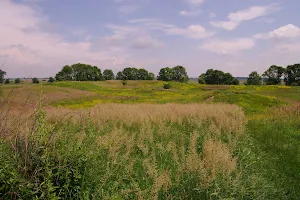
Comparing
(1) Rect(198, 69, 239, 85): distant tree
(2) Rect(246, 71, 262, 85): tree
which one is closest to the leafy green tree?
(1) Rect(198, 69, 239, 85): distant tree

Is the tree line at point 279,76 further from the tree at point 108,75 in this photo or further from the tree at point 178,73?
the tree at point 108,75

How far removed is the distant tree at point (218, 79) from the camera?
97.8 m

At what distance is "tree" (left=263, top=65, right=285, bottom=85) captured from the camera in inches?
3667

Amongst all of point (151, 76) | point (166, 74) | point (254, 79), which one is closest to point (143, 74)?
point (151, 76)

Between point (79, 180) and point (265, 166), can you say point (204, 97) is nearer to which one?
point (265, 166)

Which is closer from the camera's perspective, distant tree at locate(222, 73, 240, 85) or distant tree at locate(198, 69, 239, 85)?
distant tree at locate(222, 73, 240, 85)

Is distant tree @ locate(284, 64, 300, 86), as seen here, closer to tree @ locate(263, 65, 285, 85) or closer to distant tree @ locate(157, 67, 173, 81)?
Answer: tree @ locate(263, 65, 285, 85)

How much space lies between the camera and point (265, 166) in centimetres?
823

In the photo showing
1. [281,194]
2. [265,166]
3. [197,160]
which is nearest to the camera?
[197,160]

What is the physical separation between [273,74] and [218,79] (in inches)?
765

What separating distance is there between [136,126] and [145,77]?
113 meters

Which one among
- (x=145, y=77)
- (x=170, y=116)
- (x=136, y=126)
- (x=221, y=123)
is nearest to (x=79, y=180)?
(x=136, y=126)

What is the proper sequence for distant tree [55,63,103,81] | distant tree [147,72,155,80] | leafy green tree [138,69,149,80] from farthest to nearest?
1. distant tree [147,72,155,80]
2. leafy green tree [138,69,149,80]
3. distant tree [55,63,103,81]

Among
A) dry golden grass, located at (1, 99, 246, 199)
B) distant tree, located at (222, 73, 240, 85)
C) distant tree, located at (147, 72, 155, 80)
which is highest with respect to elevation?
distant tree, located at (147, 72, 155, 80)
